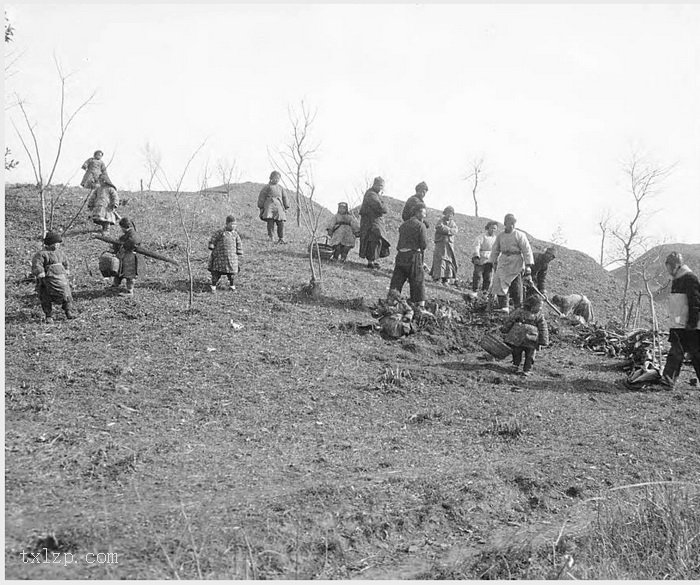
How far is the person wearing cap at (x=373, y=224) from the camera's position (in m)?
13.1

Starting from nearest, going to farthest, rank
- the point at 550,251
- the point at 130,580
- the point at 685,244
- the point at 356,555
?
1. the point at 130,580
2. the point at 356,555
3. the point at 550,251
4. the point at 685,244

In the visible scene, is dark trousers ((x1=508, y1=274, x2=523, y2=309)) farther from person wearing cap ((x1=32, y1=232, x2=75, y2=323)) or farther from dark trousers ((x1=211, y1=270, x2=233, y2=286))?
person wearing cap ((x1=32, y1=232, x2=75, y2=323))

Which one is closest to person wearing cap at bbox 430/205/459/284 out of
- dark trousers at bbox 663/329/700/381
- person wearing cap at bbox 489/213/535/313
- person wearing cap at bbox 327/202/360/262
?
person wearing cap at bbox 327/202/360/262

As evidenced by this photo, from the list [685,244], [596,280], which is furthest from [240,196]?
[685,244]

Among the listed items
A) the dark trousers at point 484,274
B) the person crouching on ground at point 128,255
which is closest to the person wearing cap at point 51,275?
the person crouching on ground at point 128,255

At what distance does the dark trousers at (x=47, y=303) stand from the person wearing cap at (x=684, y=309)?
8.34 meters

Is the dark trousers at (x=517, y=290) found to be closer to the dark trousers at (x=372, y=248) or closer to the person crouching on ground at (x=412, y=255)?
the person crouching on ground at (x=412, y=255)

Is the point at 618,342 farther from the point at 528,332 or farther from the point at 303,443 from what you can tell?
the point at 303,443

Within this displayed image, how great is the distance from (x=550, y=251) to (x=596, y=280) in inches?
351

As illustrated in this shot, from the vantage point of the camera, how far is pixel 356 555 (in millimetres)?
4652

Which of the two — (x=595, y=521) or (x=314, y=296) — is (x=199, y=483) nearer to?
(x=595, y=521)

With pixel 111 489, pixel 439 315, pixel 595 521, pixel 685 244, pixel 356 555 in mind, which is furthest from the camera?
pixel 685 244

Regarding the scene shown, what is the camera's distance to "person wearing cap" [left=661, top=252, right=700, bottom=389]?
28.3 ft

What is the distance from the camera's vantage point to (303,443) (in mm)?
6355
